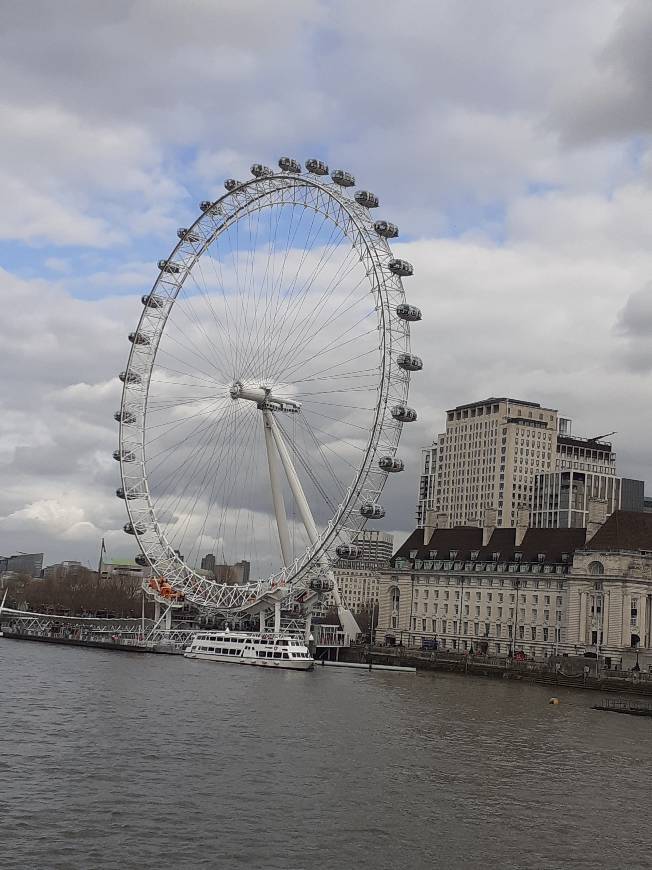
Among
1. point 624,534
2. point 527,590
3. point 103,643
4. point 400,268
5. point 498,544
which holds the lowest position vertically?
point 103,643

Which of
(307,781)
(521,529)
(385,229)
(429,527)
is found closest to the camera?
(307,781)

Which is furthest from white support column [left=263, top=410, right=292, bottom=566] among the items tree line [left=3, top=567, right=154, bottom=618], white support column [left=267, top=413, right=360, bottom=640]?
tree line [left=3, top=567, right=154, bottom=618]

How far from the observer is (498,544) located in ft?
357

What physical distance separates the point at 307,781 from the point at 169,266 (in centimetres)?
6323

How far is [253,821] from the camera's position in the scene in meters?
30.1

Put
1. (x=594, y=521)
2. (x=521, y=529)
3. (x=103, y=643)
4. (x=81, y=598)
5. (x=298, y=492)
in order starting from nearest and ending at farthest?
(x=298, y=492) < (x=594, y=521) < (x=103, y=643) < (x=521, y=529) < (x=81, y=598)

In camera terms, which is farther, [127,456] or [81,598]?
[81,598]

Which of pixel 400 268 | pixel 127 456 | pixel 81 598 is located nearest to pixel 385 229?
pixel 400 268

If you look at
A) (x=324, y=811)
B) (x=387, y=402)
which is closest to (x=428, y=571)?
(x=387, y=402)

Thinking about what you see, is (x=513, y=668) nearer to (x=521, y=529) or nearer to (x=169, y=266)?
(x=521, y=529)

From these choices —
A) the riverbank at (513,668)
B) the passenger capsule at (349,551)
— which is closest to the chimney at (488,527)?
the riverbank at (513,668)

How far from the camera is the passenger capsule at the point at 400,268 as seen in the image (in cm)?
7438

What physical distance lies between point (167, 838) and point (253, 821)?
2961 mm

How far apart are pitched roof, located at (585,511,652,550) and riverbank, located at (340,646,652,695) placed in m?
12.2
